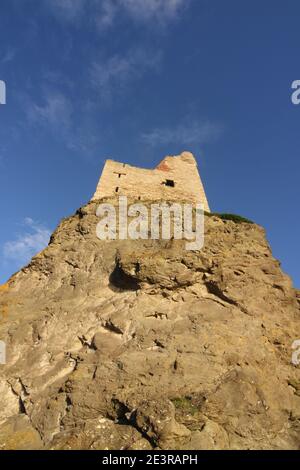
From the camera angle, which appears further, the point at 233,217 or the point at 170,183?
the point at 170,183

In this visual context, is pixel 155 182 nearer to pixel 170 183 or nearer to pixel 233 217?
pixel 170 183

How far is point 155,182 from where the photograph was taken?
875 inches

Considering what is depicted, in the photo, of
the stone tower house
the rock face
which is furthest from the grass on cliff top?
the stone tower house

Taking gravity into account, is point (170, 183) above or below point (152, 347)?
above

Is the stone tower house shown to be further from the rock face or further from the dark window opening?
the rock face

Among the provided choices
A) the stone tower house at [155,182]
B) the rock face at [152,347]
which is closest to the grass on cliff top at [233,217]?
the rock face at [152,347]

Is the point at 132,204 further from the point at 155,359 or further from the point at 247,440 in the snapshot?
the point at 247,440

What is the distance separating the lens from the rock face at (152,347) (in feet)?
32.9

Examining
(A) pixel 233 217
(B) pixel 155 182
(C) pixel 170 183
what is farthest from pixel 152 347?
(C) pixel 170 183

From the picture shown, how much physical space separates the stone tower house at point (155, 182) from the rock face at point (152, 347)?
15.8ft

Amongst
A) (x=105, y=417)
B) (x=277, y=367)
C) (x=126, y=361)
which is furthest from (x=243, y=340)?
(x=105, y=417)

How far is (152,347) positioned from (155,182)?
12.4 meters

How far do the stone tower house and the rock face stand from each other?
189 inches

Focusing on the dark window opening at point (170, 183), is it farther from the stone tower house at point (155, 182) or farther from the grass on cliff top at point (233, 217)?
the grass on cliff top at point (233, 217)
